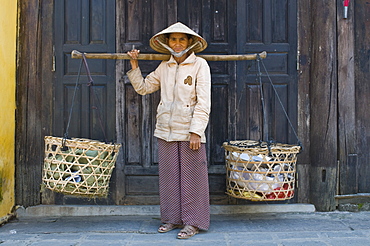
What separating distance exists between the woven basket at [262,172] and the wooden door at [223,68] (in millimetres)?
643

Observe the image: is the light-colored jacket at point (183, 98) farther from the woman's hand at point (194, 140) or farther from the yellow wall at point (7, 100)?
the yellow wall at point (7, 100)

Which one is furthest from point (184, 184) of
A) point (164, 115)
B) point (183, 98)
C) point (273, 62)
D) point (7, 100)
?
point (7, 100)

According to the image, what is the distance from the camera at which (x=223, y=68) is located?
4.04 metres

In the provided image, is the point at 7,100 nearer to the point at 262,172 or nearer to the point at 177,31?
the point at 177,31

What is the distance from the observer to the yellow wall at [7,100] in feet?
12.2

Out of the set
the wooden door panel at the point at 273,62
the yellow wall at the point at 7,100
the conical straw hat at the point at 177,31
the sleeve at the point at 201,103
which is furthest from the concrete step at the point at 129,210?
the conical straw hat at the point at 177,31

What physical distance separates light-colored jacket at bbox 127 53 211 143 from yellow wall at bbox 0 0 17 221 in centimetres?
161

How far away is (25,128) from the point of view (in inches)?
157

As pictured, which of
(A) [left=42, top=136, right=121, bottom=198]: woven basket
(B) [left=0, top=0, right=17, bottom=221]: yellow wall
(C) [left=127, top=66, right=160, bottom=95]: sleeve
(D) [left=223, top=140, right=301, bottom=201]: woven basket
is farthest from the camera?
(B) [left=0, top=0, right=17, bottom=221]: yellow wall

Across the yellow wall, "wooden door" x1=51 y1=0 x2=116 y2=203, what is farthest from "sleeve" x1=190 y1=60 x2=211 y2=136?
the yellow wall

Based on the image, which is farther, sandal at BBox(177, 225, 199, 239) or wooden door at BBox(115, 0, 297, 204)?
wooden door at BBox(115, 0, 297, 204)

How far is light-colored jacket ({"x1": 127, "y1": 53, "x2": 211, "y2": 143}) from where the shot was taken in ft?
10.6

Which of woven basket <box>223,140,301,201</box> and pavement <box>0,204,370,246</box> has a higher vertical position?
woven basket <box>223,140,301,201</box>

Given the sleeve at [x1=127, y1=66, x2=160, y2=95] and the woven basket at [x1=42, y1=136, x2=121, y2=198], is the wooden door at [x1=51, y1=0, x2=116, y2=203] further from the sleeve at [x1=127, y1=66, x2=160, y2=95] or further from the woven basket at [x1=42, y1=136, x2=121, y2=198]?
the woven basket at [x1=42, y1=136, x2=121, y2=198]
